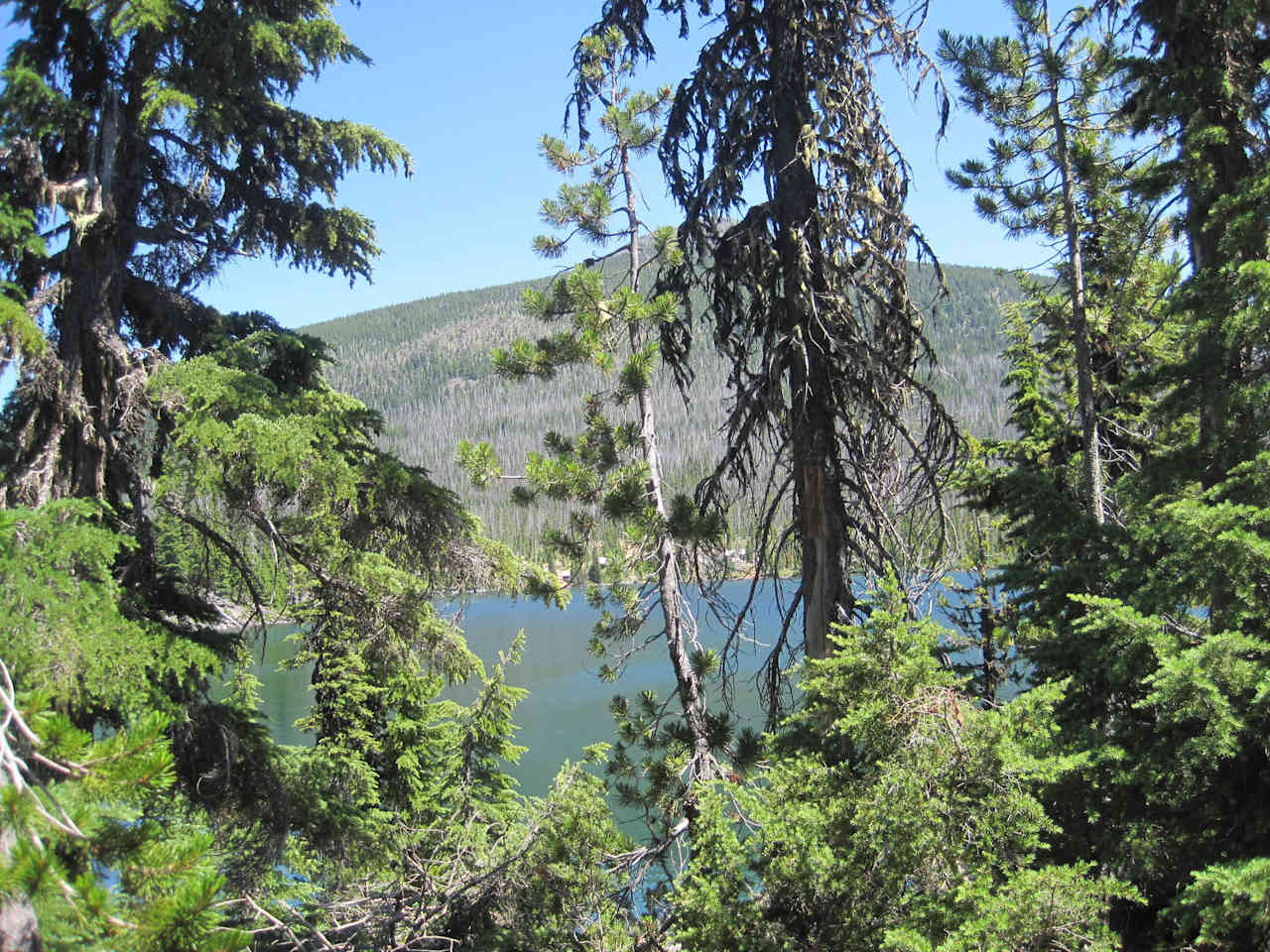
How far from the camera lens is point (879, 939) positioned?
446cm

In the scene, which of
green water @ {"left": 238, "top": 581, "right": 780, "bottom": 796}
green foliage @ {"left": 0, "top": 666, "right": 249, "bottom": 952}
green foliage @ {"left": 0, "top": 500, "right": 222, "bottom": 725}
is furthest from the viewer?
green water @ {"left": 238, "top": 581, "right": 780, "bottom": 796}

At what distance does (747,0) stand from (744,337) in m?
2.44

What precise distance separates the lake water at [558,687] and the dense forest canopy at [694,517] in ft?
32.0

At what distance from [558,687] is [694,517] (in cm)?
3548

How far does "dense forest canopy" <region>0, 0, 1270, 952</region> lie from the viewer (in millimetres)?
4691

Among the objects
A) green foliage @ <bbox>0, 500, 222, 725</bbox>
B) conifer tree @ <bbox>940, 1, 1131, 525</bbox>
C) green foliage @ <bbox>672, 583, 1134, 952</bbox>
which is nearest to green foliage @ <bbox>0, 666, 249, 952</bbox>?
green foliage @ <bbox>0, 500, 222, 725</bbox>

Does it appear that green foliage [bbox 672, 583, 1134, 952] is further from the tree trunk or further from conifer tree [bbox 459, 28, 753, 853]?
conifer tree [bbox 459, 28, 753, 853]

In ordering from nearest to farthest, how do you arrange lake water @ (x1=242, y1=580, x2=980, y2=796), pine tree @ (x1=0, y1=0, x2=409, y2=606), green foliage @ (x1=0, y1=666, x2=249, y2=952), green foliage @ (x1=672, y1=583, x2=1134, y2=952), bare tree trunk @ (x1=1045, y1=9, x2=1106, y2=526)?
green foliage @ (x1=0, y1=666, x2=249, y2=952) < green foliage @ (x1=672, y1=583, x2=1134, y2=952) < pine tree @ (x1=0, y1=0, x2=409, y2=606) < bare tree trunk @ (x1=1045, y1=9, x2=1106, y2=526) < lake water @ (x1=242, y1=580, x2=980, y2=796)

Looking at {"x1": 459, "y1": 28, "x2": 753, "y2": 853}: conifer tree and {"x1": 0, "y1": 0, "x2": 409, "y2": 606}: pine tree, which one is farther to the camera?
{"x1": 459, "y1": 28, "x2": 753, "y2": 853}: conifer tree

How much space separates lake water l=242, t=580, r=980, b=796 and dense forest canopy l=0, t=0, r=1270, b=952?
975cm

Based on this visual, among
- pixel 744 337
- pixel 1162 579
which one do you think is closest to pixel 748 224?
pixel 744 337

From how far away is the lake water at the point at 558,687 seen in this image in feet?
91.2

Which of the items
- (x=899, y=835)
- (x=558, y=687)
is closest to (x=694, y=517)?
(x=899, y=835)

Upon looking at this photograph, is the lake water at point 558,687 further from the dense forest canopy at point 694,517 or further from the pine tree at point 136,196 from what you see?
the pine tree at point 136,196
